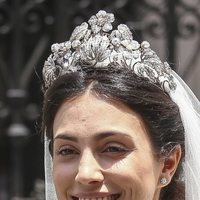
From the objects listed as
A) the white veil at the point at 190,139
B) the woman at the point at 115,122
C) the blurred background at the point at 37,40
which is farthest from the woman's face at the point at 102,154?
the blurred background at the point at 37,40

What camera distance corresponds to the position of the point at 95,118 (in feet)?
7.89

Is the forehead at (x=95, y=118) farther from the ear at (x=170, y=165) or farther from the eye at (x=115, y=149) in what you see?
the ear at (x=170, y=165)

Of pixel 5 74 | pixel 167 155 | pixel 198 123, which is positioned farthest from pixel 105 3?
pixel 167 155

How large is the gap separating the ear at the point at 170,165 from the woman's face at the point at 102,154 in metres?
0.10

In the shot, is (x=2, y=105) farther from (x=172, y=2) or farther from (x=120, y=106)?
(x=120, y=106)

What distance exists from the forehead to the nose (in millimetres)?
62

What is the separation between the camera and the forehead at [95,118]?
2402 millimetres

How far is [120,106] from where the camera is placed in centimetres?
246

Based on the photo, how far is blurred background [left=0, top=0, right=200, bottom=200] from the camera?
16.9ft

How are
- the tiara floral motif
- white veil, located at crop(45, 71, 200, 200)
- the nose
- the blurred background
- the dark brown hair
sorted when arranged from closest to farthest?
the nose, the dark brown hair, the tiara floral motif, white veil, located at crop(45, 71, 200, 200), the blurred background

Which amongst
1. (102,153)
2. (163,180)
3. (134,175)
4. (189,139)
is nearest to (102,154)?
(102,153)

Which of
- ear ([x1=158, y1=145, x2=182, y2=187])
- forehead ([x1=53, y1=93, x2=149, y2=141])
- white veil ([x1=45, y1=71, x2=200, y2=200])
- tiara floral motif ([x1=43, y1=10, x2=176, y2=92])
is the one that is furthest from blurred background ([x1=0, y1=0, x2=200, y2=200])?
forehead ([x1=53, y1=93, x2=149, y2=141])

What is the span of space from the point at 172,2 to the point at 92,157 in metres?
2.98

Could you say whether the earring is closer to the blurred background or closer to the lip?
the lip
